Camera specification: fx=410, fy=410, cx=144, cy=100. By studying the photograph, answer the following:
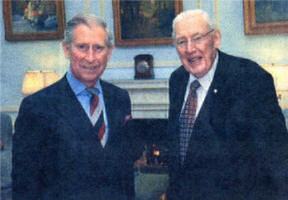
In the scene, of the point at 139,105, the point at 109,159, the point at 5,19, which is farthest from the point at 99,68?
the point at 5,19

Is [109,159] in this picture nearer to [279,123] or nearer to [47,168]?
[47,168]

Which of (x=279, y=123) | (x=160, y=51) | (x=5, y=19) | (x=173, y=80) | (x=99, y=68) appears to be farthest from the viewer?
(x=5, y=19)

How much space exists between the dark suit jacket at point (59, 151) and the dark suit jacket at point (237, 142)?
446 mm

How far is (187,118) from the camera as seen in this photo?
2.08 m

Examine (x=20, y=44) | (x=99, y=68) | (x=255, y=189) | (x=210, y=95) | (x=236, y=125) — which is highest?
(x=20, y=44)

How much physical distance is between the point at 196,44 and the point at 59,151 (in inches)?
32.9

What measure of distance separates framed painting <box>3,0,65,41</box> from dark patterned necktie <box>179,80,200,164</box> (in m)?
3.44

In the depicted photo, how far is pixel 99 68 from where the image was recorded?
1.75 meters

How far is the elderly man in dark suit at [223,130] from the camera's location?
1901 millimetres

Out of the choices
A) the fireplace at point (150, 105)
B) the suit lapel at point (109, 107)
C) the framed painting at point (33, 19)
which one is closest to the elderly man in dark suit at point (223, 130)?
the suit lapel at point (109, 107)

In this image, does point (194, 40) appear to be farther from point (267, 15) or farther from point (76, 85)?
point (267, 15)

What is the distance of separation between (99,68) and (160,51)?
336 cm

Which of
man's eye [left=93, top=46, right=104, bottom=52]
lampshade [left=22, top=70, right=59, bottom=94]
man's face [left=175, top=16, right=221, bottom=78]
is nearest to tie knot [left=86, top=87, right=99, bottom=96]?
man's eye [left=93, top=46, right=104, bottom=52]

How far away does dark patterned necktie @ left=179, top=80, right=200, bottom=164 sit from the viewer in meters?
2.06
